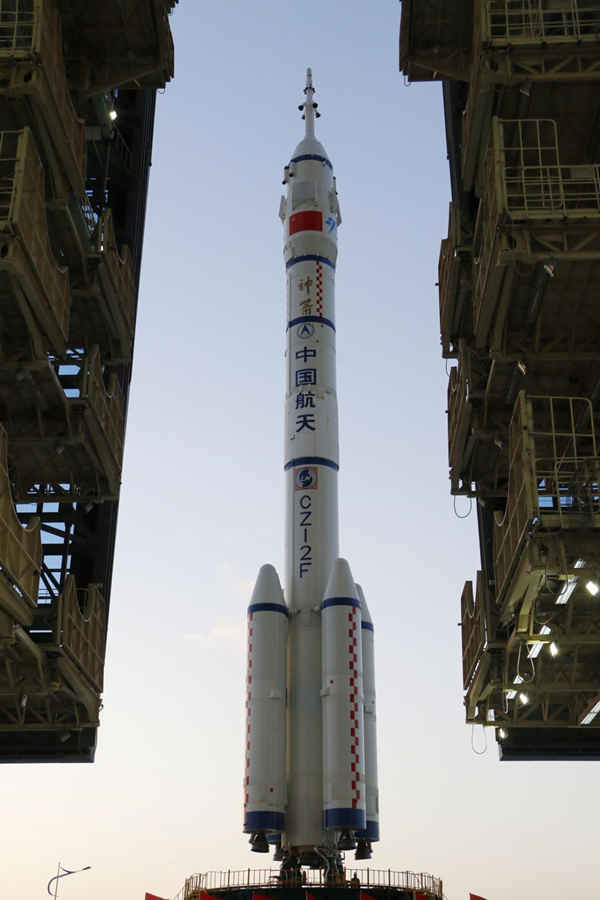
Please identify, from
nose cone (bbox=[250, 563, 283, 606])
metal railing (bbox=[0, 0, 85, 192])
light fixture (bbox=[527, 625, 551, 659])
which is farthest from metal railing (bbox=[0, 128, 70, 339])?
light fixture (bbox=[527, 625, 551, 659])

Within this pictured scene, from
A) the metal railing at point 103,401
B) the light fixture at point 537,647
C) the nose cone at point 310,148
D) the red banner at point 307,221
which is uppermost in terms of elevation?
the nose cone at point 310,148

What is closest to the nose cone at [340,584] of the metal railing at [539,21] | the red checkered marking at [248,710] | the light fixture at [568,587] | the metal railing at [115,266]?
the red checkered marking at [248,710]

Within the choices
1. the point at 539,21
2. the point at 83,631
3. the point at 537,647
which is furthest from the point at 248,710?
the point at 539,21

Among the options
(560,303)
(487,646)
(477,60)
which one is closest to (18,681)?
Answer: (487,646)

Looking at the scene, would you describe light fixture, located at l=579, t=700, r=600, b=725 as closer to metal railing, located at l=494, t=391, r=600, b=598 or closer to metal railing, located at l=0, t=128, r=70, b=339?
metal railing, located at l=494, t=391, r=600, b=598

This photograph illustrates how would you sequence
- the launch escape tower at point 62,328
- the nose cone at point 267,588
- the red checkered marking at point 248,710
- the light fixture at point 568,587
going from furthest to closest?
the nose cone at point 267,588
the red checkered marking at point 248,710
the launch escape tower at point 62,328
the light fixture at point 568,587

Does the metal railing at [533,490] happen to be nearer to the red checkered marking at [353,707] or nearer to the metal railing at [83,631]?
the red checkered marking at [353,707]

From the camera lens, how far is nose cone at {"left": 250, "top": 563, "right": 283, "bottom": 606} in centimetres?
3238

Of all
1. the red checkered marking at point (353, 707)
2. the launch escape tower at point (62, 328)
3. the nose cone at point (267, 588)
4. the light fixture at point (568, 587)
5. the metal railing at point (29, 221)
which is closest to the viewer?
the light fixture at point (568, 587)

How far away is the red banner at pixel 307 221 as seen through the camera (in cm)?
3819

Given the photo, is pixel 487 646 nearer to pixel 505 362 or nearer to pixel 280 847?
pixel 505 362

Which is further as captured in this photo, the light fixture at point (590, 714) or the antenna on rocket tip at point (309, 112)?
the antenna on rocket tip at point (309, 112)

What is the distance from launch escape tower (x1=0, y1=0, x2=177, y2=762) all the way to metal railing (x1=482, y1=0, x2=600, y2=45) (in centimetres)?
924

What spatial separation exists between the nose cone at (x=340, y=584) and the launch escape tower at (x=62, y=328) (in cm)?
669
